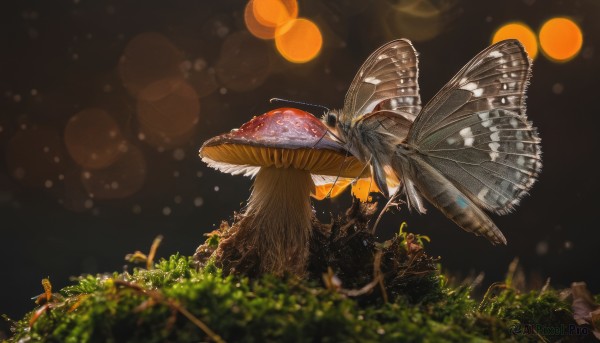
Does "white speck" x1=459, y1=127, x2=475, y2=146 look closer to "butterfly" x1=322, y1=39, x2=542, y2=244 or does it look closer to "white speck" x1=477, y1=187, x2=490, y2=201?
"butterfly" x1=322, y1=39, x2=542, y2=244

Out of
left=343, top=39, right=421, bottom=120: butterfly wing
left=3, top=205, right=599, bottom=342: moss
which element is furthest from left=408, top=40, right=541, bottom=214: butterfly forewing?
left=3, top=205, right=599, bottom=342: moss

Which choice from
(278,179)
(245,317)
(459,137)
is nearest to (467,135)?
(459,137)

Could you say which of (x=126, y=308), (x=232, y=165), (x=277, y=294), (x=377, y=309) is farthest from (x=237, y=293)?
(x=232, y=165)

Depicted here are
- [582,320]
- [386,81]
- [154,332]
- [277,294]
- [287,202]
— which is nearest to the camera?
[154,332]

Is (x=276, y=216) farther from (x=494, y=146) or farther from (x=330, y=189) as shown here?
(x=494, y=146)

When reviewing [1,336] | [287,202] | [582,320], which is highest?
[287,202]

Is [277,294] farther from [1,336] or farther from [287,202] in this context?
[1,336]

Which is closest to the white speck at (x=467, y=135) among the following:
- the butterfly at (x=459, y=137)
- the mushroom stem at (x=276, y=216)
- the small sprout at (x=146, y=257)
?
the butterfly at (x=459, y=137)
